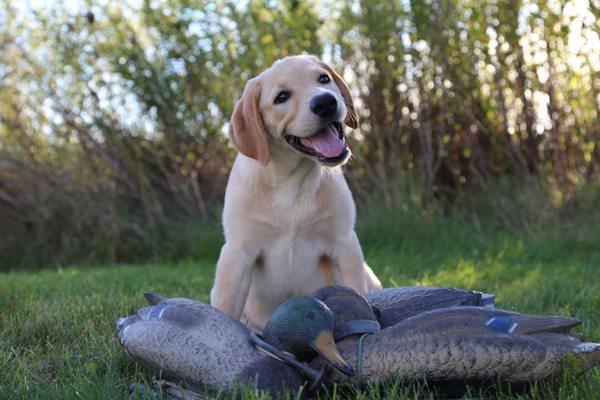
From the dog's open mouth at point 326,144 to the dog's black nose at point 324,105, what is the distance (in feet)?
0.19

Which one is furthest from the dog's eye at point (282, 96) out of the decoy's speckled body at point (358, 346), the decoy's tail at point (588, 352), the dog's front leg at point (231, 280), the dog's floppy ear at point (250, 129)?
the decoy's tail at point (588, 352)

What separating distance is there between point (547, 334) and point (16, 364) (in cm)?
169

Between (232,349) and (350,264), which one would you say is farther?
(350,264)

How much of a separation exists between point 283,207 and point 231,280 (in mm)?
363

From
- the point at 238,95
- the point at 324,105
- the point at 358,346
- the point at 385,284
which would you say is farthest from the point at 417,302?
the point at 238,95

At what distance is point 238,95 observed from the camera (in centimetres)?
636

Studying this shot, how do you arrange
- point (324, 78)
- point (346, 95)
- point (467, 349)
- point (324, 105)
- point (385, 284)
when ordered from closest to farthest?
point (467, 349) < point (324, 105) < point (324, 78) < point (346, 95) < point (385, 284)

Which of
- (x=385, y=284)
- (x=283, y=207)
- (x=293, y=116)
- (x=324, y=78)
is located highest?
(x=324, y=78)

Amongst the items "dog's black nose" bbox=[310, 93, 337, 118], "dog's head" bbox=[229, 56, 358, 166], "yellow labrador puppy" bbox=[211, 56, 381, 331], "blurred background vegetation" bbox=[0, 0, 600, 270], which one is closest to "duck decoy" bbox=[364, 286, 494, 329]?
"yellow labrador puppy" bbox=[211, 56, 381, 331]

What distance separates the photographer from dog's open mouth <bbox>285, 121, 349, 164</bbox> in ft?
9.45

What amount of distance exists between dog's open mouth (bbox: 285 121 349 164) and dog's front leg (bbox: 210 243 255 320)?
0.50 meters

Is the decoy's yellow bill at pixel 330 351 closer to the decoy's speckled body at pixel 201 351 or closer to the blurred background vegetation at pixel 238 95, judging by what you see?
the decoy's speckled body at pixel 201 351

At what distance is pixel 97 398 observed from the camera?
6.87 ft

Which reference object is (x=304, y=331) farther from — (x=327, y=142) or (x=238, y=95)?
(x=238, y=95)
